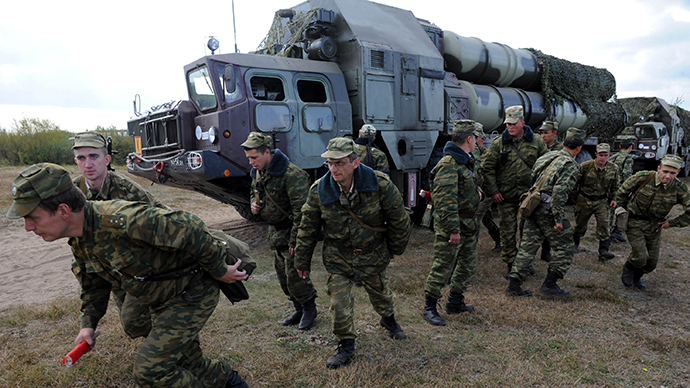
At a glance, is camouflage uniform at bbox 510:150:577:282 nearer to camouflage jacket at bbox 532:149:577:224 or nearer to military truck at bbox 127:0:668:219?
camouflage jacket at bbox 532:149:577:224

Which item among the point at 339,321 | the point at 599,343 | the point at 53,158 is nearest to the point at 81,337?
the point at 339,321

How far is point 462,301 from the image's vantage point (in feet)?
13.7

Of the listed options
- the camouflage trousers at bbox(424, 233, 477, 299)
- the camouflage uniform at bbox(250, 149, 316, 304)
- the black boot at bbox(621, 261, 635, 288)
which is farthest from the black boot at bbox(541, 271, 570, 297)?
the camouflage uniform at bbox(250, 149, 316, 304)

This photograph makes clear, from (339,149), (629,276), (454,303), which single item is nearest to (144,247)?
(339,149)

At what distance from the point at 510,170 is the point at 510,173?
37 mm

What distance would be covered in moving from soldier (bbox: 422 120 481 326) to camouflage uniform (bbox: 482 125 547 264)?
126 cm

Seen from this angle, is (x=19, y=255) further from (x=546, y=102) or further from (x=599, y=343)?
(x=546, y=102)

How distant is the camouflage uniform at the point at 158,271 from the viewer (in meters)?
2.04

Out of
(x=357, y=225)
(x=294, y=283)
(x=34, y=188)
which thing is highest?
(x=34, y=188)

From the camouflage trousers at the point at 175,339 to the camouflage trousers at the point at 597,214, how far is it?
551cm

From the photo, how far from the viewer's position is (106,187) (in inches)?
121

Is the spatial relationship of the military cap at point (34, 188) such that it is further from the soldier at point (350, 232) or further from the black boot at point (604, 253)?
the black boot at point (604, 253)

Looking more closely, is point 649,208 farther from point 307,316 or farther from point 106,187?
point 106,187

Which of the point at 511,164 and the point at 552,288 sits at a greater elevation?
the point at 511,164
